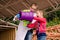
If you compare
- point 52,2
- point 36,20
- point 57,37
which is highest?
point 52,2

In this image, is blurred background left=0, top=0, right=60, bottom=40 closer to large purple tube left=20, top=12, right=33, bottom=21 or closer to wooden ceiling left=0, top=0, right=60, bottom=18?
wooden ceiling left=0, top=0, right=60, bottom=18

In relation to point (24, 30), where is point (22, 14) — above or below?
above

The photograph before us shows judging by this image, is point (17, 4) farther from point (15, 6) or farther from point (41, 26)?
point (41, 26)

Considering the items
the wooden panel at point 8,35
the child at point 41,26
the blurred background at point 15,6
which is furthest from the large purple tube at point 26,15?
the wooden panel at point 8,35

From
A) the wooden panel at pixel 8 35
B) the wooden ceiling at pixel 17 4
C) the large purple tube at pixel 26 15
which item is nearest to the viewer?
the large purple tube at pixel 26 15

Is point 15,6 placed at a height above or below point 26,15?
above

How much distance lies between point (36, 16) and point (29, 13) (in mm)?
136

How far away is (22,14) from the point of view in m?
4.07

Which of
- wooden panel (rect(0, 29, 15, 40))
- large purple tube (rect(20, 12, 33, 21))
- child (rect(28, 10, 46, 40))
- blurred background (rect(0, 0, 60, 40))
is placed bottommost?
wooden panel (rect(0, 29, 15, 40))

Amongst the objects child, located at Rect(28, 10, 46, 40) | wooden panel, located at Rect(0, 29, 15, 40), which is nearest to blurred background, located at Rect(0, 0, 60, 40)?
wooden panel, located at Rect(0, 29, 15, 40)

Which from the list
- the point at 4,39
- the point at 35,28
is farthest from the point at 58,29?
the point at 35,28

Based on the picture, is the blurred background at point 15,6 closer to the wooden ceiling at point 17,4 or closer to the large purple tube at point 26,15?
the wooden ceiling at point 17,4

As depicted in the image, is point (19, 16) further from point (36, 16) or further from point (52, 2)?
point (52, 2)

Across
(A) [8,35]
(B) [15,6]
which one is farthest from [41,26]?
(A) [8,35]
